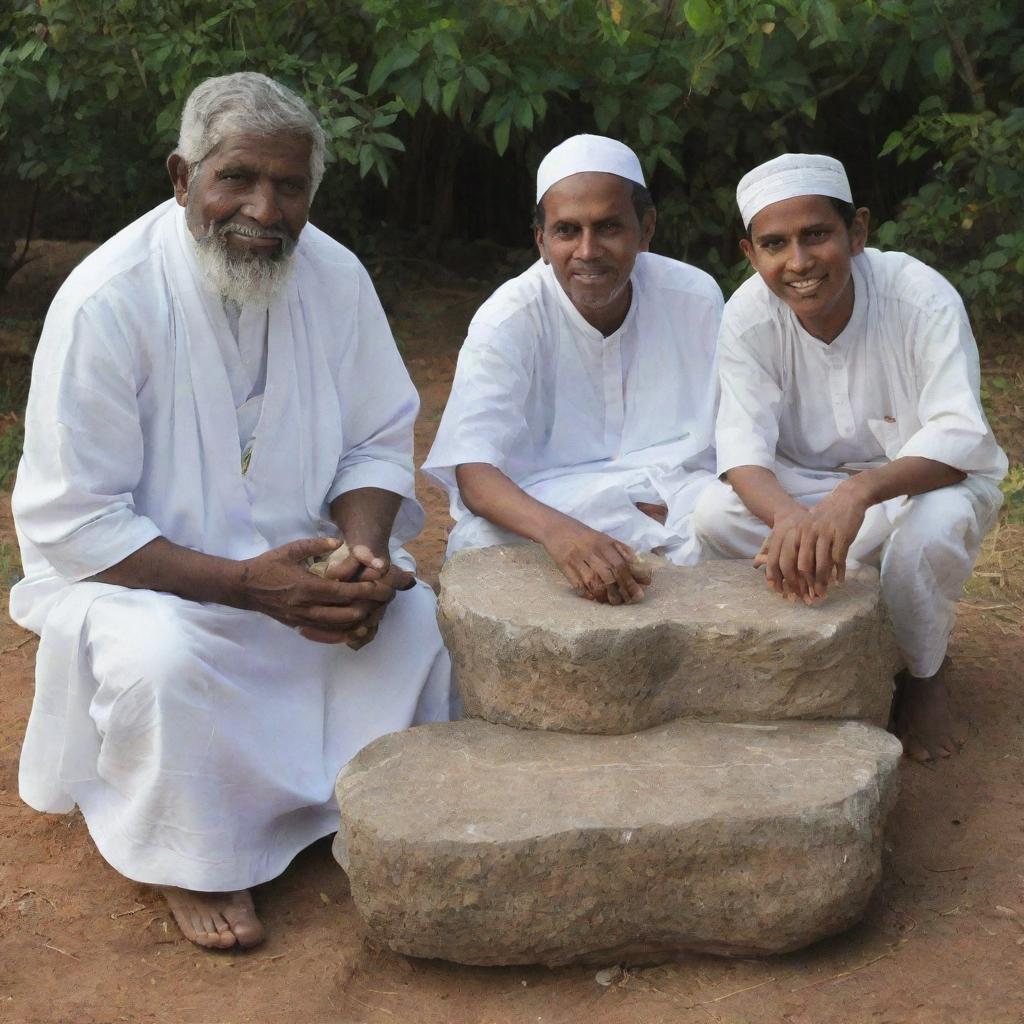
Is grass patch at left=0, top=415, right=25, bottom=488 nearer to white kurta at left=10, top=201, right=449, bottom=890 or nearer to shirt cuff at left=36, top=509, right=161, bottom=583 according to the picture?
white kurta at left=10, top=201, right=449, bottom=890

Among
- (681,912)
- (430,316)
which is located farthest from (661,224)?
(681,912)

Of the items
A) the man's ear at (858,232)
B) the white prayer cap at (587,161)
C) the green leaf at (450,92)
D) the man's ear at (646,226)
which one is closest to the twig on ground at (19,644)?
the white prayer cap at (587,161)

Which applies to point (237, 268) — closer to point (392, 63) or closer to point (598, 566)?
point (598, 566)

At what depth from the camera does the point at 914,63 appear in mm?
7172

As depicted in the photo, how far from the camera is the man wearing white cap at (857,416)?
3.88 metres

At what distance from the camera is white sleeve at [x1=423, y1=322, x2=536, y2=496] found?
4.20m

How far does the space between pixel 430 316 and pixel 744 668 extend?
499 cm

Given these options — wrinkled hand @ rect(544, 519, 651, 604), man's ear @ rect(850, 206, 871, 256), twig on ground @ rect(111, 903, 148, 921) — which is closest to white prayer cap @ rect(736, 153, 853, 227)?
man's ear @ rect(850, 206, 871, 256)

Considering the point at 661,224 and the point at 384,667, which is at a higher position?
the point at 661,224

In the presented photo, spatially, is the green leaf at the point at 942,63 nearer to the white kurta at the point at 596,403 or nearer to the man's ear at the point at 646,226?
the white kurta at the point at 596,403

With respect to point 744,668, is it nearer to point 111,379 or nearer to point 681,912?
point 681,912

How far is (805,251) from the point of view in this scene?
3951 mm

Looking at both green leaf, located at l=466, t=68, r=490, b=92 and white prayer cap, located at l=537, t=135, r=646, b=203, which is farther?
green leaf, located at l=466, t=68, r=490, b=92

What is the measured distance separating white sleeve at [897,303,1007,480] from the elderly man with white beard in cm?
138
